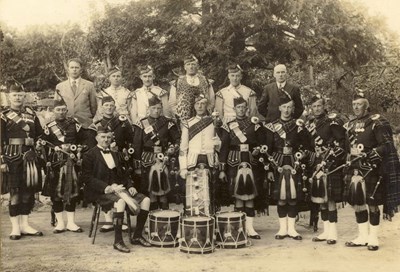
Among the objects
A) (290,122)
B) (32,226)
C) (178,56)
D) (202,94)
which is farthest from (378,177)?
(32,226)

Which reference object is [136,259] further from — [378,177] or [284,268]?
[378,177]

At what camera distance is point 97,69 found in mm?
8469

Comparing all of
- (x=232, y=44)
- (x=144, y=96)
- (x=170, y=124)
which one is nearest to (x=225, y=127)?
(x=170, y=124)

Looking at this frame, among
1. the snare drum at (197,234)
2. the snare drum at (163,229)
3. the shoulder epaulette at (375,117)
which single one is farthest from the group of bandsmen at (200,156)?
the snare drum at (197,234)

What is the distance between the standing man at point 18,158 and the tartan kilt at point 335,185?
3.58 meters

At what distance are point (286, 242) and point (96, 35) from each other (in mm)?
4187

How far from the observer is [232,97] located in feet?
21.9

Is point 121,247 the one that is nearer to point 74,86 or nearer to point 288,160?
point 288,160

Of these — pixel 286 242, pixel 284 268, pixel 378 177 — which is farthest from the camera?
pixel 286 242

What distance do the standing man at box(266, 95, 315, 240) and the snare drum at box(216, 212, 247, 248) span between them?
640 millimetres

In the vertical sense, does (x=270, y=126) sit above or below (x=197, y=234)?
above

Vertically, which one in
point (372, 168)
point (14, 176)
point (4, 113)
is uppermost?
point (4, 113)

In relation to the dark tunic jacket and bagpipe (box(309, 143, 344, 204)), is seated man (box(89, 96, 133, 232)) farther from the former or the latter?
bagpipe (box(309, 143, 344, 204))

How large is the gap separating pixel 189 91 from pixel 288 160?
1627 millimetres
